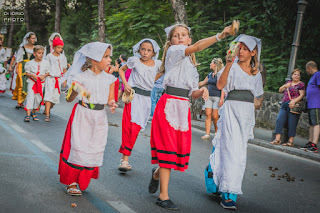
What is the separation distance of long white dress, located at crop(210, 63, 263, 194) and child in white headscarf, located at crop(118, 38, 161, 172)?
5.30ft

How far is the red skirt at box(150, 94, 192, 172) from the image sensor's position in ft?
15.8

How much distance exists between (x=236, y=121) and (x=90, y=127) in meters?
1.74

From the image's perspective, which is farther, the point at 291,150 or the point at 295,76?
the point at 295,76

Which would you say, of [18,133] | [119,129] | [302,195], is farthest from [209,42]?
[119,129]

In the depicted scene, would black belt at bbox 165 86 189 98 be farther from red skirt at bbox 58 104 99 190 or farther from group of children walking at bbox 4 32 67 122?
group of children walking at bbox 4 32 67 122

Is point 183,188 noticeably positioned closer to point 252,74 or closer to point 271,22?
point 252,74

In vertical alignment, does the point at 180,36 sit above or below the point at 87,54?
above

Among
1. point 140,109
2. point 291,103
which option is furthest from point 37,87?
point 291,103

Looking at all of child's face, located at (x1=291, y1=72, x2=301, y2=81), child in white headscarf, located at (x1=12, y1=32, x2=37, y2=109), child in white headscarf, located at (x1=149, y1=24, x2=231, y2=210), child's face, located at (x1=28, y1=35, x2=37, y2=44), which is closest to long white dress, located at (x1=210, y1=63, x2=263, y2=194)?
child in white headscarf, located at (x1=149, y1=24, x2=231, y2=210)

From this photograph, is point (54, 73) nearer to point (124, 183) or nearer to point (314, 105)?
point (124, 183)

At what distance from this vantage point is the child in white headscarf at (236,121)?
506 centimetres

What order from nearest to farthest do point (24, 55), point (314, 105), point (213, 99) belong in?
point (314, 105) < point (213, 99) < point (24, 55)

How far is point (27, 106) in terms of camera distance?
35.2 ft

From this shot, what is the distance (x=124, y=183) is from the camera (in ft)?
18.7
